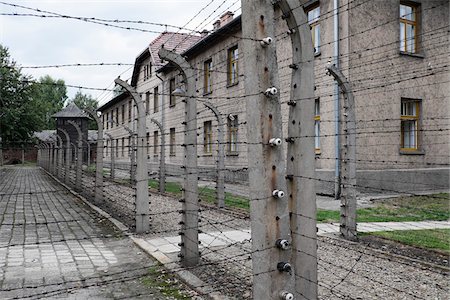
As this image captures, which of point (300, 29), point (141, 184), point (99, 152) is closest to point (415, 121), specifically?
point (99, 152)

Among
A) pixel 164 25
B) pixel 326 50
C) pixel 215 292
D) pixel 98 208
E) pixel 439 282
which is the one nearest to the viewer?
pixel 164 25

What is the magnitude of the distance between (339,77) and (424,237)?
10.3 feet

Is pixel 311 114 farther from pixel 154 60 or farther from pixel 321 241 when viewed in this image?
pixel 154 60

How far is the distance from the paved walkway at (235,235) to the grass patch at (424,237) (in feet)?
1.21

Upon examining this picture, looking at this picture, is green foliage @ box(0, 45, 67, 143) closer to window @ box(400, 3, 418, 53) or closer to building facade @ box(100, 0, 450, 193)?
building facade @ box(100, 0, 450, 193)

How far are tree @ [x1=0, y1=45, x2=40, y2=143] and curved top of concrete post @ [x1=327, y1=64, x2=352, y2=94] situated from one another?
115 ft

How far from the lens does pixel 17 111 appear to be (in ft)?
124

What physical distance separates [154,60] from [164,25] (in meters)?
27.1

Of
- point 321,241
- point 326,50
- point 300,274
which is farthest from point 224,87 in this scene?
point 300,274

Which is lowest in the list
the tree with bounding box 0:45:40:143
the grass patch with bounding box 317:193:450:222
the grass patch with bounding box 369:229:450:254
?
the grass patch with bounding box 317:193:450:222

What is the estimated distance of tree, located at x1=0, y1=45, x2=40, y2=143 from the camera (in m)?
37.0

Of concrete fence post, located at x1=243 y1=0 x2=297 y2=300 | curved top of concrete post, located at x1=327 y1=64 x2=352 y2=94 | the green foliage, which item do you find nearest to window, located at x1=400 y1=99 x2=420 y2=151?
curved top of concrete post, located at x1=327 y1=64 x2=352 y2=94

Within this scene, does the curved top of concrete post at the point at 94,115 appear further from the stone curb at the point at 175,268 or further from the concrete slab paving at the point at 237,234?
the concrete slab paving at the point at 237,234

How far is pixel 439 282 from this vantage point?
462 centimetres
